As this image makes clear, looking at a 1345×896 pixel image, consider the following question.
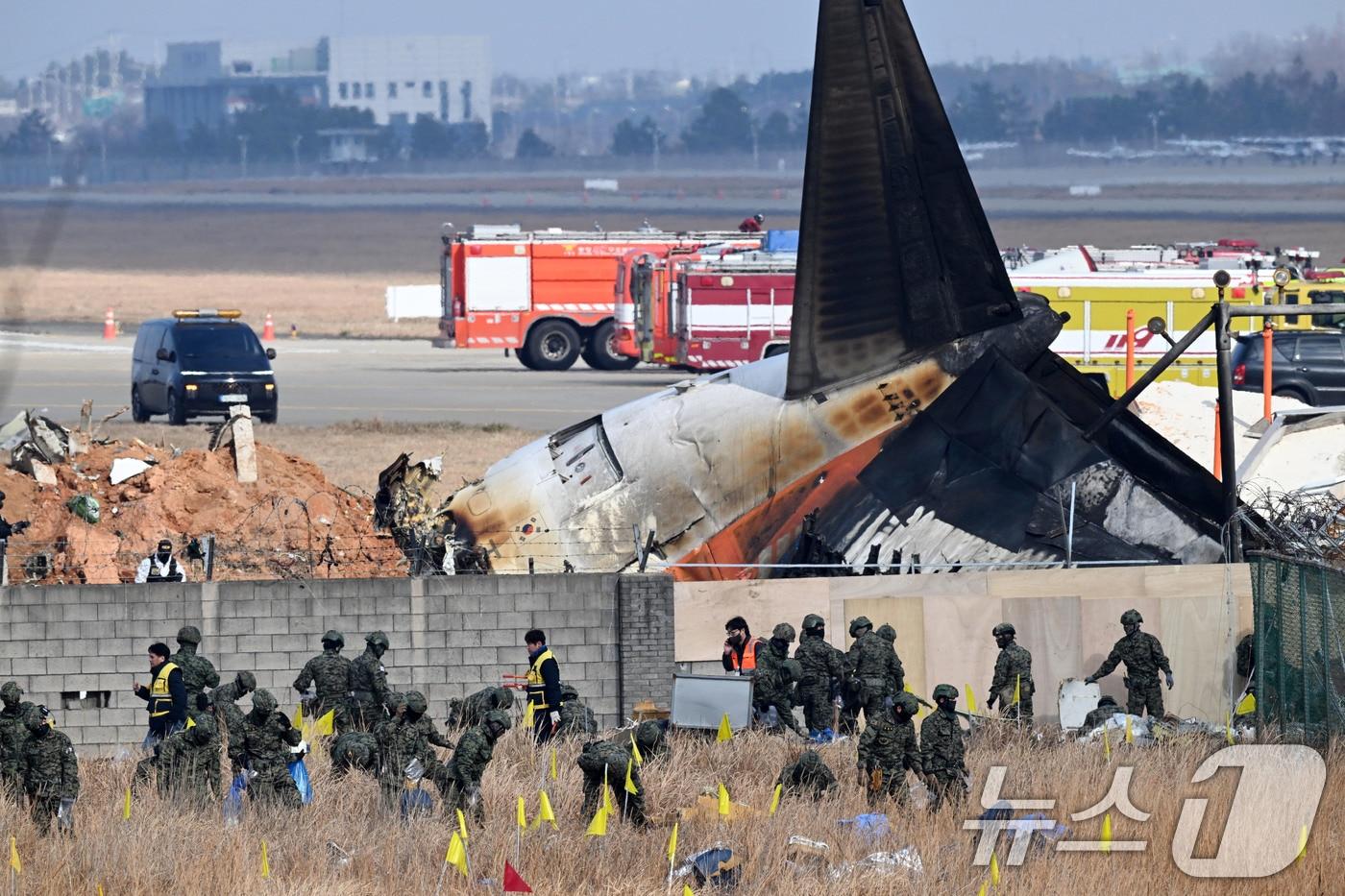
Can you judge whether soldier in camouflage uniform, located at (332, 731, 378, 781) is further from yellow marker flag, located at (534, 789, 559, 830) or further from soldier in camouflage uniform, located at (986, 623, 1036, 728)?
soldier in camouflage uniform, located at (986, 623, 1036, 728)

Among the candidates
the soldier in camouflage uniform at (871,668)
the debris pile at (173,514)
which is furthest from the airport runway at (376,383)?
the soldier in camouflage uniform at (871,668)

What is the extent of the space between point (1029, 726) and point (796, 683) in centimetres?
207

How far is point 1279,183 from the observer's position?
13700 centimetres

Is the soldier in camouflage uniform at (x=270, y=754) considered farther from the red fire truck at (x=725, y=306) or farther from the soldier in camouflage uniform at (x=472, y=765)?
the red fire truck at (x=725, y=306)

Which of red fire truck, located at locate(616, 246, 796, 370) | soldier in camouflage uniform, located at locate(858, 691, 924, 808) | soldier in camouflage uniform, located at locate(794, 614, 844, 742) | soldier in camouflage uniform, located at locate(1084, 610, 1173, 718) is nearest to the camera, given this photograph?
soldier in camouflage uniform, located at locate(858, 691, 924, 808)

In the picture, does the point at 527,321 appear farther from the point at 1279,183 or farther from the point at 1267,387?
the point at 1279,183

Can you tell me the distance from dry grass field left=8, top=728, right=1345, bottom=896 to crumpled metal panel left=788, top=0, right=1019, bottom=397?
17.6 feet

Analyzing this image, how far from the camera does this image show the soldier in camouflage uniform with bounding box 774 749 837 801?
13312 mm

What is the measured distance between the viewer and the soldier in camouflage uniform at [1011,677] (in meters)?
15.6

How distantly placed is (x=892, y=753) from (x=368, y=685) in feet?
15.1

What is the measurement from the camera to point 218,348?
116 feet

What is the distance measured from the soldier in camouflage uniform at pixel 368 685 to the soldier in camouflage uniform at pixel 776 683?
310 centimetres

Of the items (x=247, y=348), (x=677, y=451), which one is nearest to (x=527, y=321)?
(x=247, y=348)

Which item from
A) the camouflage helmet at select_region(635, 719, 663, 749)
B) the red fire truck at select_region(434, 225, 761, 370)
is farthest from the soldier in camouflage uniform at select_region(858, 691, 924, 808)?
the red fire truck at select_region(434, 225, 761, 370)
